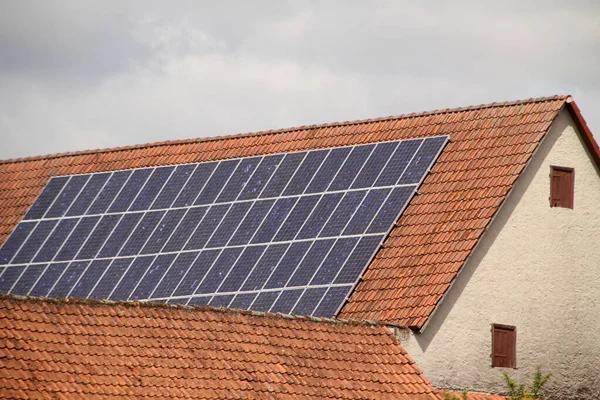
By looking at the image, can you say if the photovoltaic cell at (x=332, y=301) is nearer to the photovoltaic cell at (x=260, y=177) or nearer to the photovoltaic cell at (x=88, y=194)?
the photovoltaic cell at (x=260, y=177)

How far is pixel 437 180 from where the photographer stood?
3906 cm

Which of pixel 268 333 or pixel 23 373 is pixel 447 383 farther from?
pixel 23 373

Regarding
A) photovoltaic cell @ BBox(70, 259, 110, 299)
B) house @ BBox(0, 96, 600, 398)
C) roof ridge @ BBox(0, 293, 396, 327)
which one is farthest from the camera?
photovoltaic cell @ BBox(70, 259, 110, 299)

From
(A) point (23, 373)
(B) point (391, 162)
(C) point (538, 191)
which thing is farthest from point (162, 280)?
(A) point (23, 373)

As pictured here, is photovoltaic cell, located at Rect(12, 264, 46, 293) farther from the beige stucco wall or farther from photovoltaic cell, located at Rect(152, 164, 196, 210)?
the beige stucco wall

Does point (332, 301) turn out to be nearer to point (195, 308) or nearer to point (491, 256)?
point (491, 256)

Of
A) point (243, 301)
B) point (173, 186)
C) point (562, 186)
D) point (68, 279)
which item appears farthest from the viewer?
point (173, 186)

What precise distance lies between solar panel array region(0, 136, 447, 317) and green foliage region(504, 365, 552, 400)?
4.20 metres

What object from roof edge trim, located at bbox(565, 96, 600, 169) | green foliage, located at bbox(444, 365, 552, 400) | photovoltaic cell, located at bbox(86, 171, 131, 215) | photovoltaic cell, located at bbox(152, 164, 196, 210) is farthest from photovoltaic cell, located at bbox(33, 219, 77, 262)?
roof edge trim, located at bbox(565, 96, 600, 169)

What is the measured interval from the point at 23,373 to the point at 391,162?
14.1 m

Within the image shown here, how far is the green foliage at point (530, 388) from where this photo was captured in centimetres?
3366

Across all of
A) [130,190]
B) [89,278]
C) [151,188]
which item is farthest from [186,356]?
[130,190]

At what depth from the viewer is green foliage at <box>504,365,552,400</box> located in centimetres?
3366

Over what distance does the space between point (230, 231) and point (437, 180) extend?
16.6 ft
